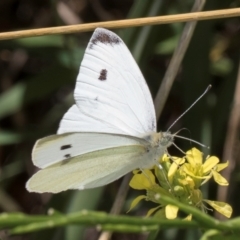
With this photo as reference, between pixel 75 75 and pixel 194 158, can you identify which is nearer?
pixel 194 158

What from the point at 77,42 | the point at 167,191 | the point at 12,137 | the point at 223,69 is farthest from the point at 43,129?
the point at 167,191

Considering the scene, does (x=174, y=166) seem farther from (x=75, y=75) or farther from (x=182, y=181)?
(x=75, y=75)

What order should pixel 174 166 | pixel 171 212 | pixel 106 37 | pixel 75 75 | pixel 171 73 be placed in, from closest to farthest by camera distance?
pixel 171 212, pixel 174 166, pixel 106 37, pixel 171 73, pixel 75 75

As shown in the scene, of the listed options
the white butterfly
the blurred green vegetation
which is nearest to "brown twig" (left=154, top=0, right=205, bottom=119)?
the white butterfly

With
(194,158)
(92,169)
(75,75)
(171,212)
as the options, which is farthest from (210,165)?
(75,75)

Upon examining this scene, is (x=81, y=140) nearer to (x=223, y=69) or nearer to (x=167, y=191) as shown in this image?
(x=167, y=191)

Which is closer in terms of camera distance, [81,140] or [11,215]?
[11,215]
